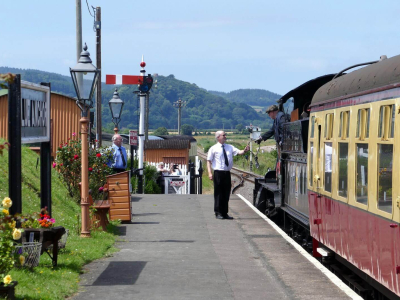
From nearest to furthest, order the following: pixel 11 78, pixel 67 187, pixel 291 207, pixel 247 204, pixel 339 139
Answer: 1. pixel 11 78
2. pixel 339 139
3. pixel 291 207
4. pixel 67 187
5. pixel 247 204

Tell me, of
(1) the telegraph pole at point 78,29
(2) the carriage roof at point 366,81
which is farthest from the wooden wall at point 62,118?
(2) the carriage roof at point 366,81

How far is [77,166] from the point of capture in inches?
645

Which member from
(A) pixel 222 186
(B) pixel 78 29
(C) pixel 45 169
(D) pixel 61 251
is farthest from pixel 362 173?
(B) pixel 78 29

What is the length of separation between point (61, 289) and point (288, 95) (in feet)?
28.0

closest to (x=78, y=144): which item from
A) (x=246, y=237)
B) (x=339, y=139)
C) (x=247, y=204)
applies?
(x=247, y=204)

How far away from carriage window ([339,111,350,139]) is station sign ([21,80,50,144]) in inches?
147

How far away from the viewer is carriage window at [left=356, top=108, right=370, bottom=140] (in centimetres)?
772

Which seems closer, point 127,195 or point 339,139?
point 339,139

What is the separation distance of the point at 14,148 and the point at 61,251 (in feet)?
9.26

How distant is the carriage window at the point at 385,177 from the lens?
6.74 meters

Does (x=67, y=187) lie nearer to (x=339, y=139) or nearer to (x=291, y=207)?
(x=291, y=207)

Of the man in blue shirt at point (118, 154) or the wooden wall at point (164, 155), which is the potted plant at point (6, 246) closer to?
the man in blue shirt at point (118, 154)

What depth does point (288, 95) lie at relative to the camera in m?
15.1

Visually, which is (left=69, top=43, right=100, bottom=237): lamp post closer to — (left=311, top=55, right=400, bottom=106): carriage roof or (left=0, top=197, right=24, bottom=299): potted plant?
(left=311, top=55, right=400, bottom=106): carriage roof
